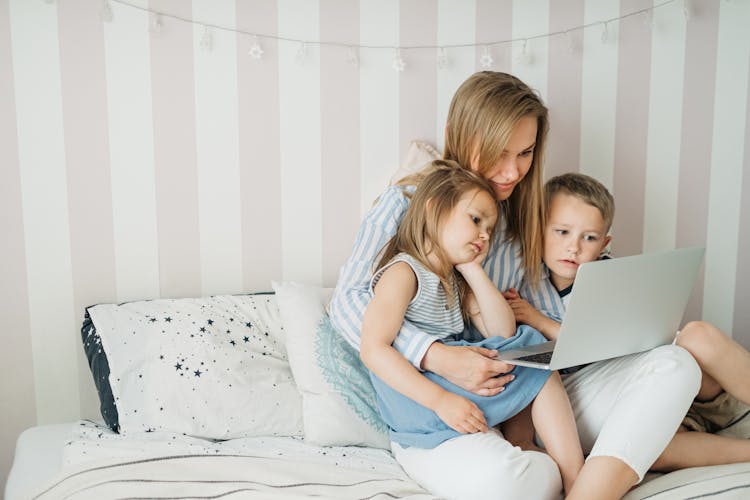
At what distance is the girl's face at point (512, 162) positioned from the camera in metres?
1.51

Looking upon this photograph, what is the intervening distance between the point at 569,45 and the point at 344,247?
837mm

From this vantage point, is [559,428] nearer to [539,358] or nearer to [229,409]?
[539,358]

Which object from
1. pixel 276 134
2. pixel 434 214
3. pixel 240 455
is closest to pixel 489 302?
pixel 434 214

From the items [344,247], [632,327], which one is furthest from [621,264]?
[344,247]

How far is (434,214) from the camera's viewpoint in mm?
1391

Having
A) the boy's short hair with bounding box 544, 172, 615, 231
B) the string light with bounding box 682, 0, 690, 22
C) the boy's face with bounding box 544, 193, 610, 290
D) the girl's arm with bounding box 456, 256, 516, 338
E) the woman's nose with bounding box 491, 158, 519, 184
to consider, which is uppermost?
the string light with bounding box 682, 0, 690, 22

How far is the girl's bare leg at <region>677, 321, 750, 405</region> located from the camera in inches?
50.5

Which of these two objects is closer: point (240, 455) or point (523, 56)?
point (240, 455)

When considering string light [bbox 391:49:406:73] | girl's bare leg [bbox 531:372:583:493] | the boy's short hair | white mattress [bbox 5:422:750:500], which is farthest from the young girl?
string light [bbox 391:49:406:73]

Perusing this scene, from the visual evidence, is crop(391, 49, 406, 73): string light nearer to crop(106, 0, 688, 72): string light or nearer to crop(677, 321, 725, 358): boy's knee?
crop(106, 0, 688, 72): string light

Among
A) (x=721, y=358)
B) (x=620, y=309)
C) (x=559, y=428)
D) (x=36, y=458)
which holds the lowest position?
(x=36, y=458)

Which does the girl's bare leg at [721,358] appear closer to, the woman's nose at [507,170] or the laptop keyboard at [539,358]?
the laptop keyboard at [539,358]

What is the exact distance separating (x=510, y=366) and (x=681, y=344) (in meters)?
0.33

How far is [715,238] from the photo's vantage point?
202cm
